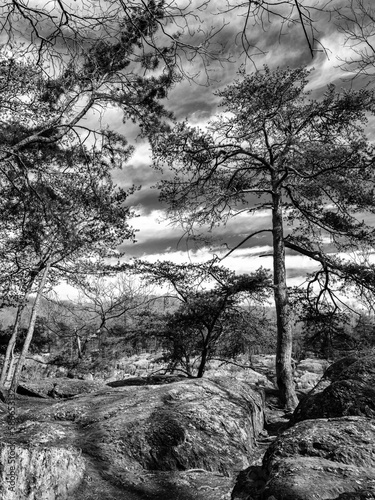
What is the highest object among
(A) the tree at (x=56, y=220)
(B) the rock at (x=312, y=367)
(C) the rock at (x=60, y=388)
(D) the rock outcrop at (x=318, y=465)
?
(A) the tree at (x=56, y=220)

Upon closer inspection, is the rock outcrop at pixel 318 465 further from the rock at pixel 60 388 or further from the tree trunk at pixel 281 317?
the rock at pixel 60 388

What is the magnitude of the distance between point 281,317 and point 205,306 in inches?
87.2

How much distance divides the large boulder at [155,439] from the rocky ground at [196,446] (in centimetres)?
1

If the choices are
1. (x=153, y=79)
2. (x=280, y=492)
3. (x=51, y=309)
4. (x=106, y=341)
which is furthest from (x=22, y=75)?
(x=51, y=309)

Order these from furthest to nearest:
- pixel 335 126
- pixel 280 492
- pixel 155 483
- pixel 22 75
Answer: pixel 335 126
pixel 22 75
pixel 155 483
pixel 280 492

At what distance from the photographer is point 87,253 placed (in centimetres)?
1283

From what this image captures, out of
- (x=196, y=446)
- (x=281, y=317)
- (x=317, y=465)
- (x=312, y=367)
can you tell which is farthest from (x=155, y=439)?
(x=312, y=367)

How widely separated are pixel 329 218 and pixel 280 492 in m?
9.10

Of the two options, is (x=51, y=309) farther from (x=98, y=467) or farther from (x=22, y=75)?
(x=98, y=467)

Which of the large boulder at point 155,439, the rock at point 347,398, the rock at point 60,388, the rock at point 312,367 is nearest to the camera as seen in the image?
the large boulder at point 155,439

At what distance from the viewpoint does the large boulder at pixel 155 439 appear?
297 cm

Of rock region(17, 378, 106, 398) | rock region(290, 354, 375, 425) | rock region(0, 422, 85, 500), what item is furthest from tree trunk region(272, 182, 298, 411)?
rock region(0, 422, 85, 500)

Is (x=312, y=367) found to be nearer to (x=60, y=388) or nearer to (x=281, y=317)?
(x=281, y=317)

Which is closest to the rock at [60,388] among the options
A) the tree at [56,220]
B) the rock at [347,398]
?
the tree at [56,220]
